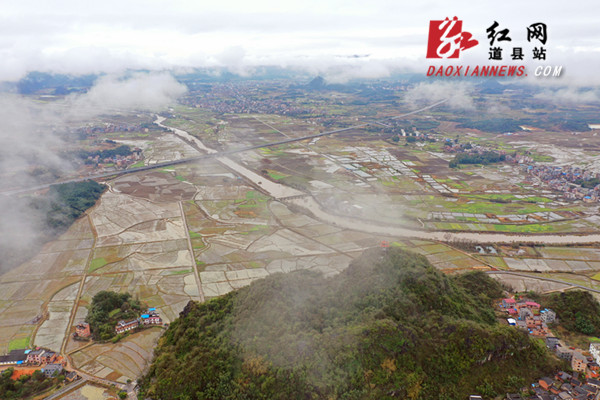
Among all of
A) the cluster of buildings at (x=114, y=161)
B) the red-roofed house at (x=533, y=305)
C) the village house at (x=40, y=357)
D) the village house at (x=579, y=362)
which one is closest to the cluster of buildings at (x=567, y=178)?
the red-roofed house at (x=533, y=305)

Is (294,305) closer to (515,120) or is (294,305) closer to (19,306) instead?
(19,306)

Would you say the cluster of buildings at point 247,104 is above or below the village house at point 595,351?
above

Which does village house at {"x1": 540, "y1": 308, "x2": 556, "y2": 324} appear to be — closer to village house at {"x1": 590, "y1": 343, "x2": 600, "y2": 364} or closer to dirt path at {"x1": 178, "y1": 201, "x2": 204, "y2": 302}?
village house at {"x1": 590, "y1": 343, "x2": 600, "y2": 364}

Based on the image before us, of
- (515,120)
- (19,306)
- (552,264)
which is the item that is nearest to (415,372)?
(552,264)

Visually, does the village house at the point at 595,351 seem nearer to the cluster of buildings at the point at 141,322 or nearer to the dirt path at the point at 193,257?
the dirt path at the point at 193,257

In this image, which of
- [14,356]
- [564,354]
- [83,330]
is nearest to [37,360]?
[14,356]
